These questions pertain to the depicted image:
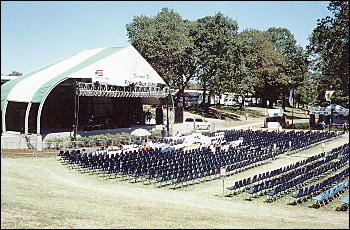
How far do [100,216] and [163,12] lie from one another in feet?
198

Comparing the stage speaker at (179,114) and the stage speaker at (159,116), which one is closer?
the stage speaker at (159,116)

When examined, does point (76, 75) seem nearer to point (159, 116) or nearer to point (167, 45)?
point (159, 116)

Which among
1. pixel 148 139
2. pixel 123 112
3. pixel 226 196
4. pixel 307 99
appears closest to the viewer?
pixel 226 196

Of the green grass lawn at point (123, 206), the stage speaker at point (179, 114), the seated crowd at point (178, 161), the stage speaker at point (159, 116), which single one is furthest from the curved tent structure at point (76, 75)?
the green grass lawn at point (123, 206)

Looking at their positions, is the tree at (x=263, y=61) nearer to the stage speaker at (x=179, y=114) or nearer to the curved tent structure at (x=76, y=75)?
the stage speaker at (x=179, y=114)

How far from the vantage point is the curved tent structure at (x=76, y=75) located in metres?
37.4

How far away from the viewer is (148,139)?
41.2 metres

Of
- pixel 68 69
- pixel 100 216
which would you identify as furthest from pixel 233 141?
pixel 100 216

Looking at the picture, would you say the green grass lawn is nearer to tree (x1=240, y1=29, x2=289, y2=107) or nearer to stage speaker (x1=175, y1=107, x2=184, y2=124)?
stage speaker (x1=175, y1=107, x2=184, y2=124)

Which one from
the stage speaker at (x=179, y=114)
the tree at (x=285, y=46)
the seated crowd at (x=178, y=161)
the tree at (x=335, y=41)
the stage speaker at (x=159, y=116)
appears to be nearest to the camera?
the seated crowd at (x=178, y=161)

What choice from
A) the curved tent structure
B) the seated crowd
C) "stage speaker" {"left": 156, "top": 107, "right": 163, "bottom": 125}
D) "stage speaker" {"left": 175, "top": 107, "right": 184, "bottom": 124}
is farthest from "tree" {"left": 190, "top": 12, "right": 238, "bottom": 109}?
the seated crowd

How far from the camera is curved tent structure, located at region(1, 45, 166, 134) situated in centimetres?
3738

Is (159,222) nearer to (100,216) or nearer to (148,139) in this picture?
(100,216)

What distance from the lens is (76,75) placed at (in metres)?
38.0
